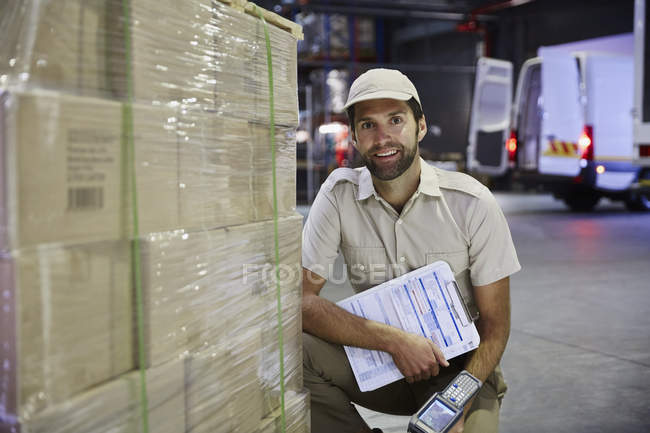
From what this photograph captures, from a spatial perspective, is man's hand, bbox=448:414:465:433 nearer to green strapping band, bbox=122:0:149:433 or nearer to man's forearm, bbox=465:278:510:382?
man's forearm, bbox=465:278:510:382

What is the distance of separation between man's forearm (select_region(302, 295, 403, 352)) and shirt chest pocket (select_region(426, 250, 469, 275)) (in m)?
0.31

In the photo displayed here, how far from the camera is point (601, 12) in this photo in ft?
43.2

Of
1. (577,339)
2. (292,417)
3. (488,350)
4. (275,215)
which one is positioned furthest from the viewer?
(577,339)

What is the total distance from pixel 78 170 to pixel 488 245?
1.39 meters

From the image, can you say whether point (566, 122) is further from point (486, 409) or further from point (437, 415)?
point (437, 415)

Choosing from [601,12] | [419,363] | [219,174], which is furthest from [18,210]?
[601,12]

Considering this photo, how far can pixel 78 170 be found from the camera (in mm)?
1105

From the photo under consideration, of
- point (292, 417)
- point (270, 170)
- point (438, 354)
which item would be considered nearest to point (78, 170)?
point (270, 170)

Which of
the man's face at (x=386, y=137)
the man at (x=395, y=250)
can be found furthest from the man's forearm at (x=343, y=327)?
the man's face at (x=386, y=137)

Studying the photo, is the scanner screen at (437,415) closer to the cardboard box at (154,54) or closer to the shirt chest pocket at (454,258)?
the shirt chest pocket at (454,258)

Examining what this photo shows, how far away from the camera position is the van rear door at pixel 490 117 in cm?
938

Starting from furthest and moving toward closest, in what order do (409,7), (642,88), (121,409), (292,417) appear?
(409,7) → (642,88) → (292,417) → (121,409)

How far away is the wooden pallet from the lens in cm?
149

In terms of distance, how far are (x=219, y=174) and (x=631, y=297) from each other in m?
3.98
